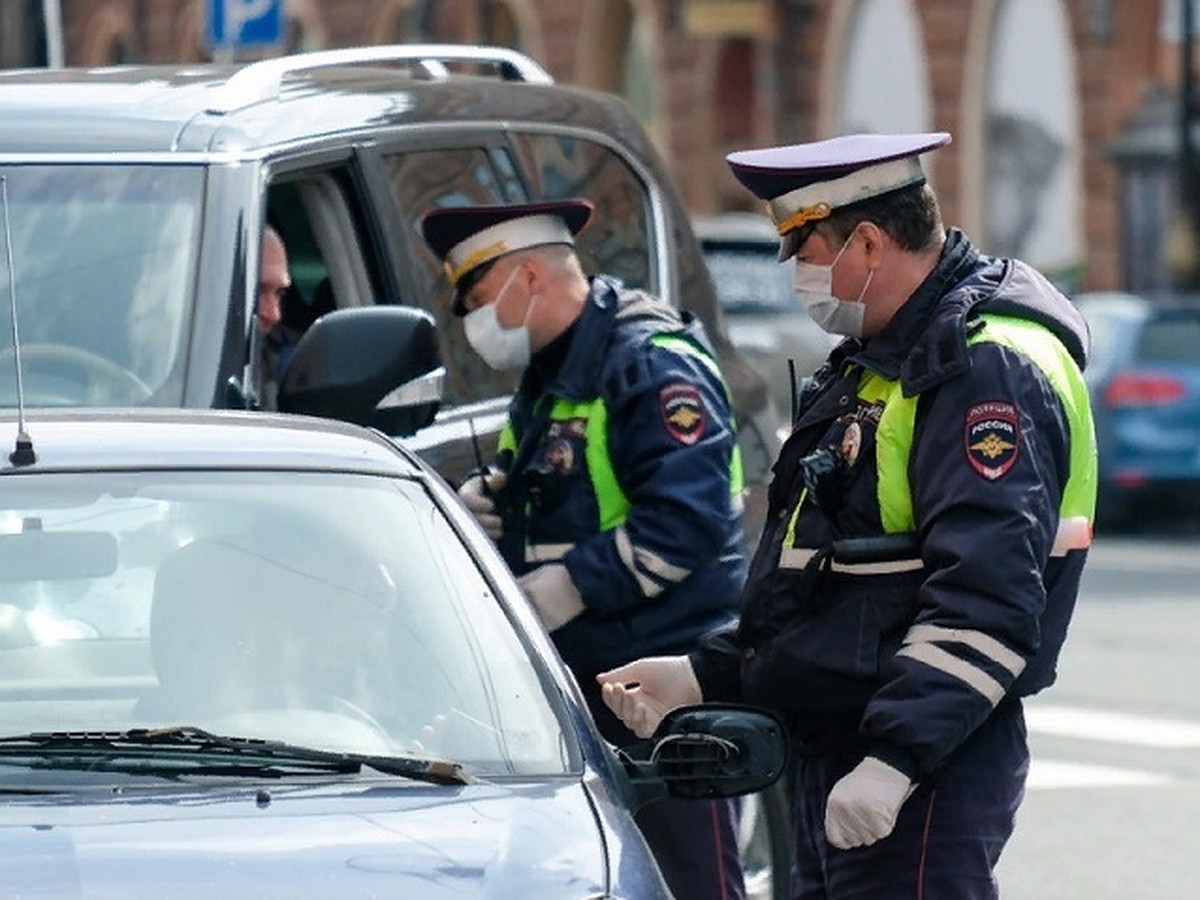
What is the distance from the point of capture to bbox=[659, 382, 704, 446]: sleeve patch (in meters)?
6.68

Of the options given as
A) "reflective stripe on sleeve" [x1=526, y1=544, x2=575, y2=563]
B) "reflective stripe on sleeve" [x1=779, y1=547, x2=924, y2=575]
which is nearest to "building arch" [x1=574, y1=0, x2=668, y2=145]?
"reflective stripe on sleeve" [x1=526, y1=544, x2=575, y2=563]

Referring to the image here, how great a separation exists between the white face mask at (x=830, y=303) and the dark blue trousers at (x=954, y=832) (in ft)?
1.96

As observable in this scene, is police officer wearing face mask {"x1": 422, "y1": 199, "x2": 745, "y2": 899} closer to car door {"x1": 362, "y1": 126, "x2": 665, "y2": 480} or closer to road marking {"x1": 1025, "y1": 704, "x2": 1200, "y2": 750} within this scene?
car door {"x1": 362, "y1": 126, "x2": 665, "y2": 480}

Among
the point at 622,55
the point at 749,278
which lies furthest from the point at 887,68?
the point at 749,278

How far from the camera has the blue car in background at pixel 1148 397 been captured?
21656 millimetres

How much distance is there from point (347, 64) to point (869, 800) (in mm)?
3342

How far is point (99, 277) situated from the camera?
22.1ft

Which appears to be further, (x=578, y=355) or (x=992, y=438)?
(x=578, y=355)

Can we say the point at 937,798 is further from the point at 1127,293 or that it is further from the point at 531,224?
the point at 1127,293

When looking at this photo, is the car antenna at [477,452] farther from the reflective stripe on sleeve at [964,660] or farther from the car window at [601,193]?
the reflective stripe on sleeve at [964,660]

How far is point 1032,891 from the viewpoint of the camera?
9422 mm

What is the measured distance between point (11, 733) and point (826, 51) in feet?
99.8

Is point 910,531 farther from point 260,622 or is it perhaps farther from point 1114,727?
point 1114,727

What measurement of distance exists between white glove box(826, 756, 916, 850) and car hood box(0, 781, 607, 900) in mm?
526
